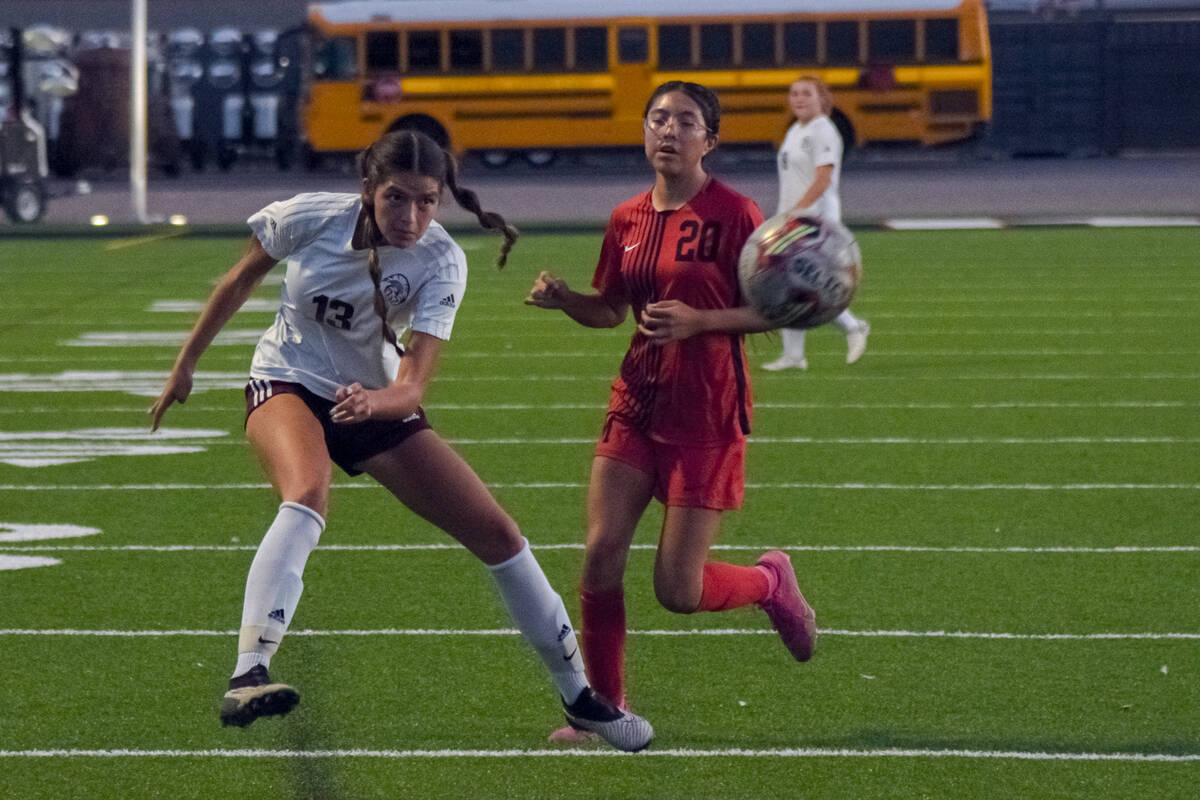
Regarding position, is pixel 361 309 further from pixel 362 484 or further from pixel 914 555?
pixel 362 484

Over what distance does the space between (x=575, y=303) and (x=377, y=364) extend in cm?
60

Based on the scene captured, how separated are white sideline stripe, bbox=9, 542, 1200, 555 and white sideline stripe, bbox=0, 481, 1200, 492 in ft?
4.03

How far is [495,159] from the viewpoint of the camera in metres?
38.9

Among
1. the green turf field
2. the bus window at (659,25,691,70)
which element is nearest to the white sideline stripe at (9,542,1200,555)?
the green turf field

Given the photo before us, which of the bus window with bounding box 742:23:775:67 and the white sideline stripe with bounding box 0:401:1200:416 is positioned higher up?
the bus window with bounding box 742:23:775:67

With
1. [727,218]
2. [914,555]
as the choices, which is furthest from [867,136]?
[727,218]

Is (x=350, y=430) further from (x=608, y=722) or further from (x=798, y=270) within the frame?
(x=798, y=270)

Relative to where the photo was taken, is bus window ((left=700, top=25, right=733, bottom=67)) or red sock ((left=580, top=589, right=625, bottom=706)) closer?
red sock ((left=580, top=589, right=625, bottom=706))

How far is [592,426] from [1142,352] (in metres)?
4.78

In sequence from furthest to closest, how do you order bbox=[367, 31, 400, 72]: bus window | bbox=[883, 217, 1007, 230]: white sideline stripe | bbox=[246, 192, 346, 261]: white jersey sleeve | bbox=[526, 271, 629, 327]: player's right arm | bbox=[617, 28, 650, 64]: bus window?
bbox=[367, 31, 400, 72]: bus window
bbox=[617, 28, 650, 64]: bus window
bbox=[883, 217, 1007, 230]: white sideline stripe
bbox=[526, 271, 629, 327]: player's right arm
bbox=[246, 192, 346, 261]: white jersey sleeve

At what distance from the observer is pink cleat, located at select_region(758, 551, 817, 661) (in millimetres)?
Answer: 5734

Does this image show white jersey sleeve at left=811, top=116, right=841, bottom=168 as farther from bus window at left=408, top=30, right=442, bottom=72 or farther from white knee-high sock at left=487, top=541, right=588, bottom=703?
bus window at left=408, top=30, right=442, bottom=72

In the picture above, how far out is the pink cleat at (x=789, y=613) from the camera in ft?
18.8

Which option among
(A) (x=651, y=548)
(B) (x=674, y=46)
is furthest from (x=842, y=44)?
(A) (x=651, y=548)
